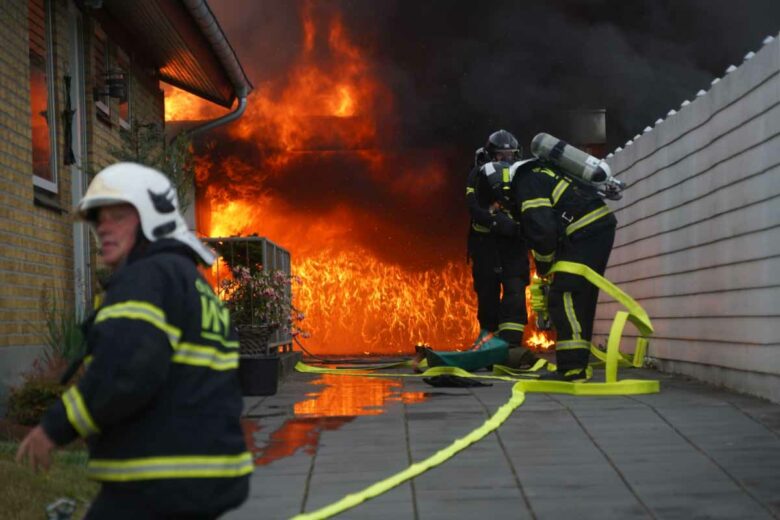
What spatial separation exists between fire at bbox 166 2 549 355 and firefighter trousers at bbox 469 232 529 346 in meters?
5.73

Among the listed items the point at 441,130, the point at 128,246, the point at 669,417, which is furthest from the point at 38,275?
the point at 441,130

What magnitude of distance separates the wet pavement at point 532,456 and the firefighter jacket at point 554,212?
118cm

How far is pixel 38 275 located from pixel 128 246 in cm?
606

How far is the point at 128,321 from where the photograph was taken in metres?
2.83

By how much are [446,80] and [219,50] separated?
7.04m

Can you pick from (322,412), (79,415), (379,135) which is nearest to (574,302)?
(322,412)

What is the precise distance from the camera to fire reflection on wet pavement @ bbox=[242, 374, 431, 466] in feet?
20.3

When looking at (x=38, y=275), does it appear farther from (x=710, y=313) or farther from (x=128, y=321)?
(x=128, y=321)

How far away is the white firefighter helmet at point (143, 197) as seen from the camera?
2992 mm

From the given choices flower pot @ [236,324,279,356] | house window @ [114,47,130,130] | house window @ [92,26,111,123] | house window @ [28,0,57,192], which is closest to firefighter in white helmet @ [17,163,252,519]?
house window @ [28,0,57,192]

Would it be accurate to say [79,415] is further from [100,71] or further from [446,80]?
[446,80]

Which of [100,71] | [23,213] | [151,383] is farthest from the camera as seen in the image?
[100,71]

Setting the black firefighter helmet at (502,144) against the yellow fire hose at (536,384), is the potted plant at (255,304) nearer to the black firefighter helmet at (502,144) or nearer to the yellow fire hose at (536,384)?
the yellow fire hose at (536,384)

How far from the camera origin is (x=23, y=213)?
8.48m
